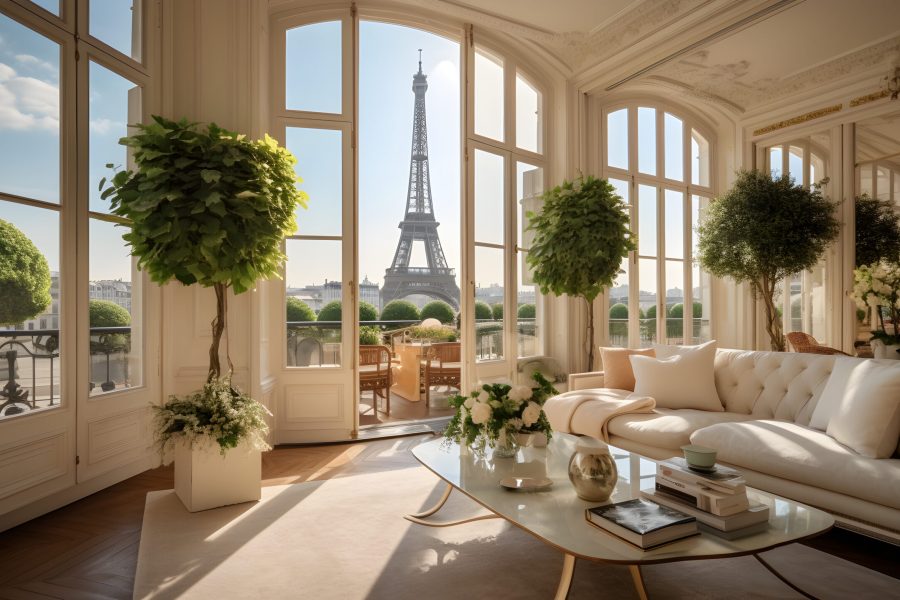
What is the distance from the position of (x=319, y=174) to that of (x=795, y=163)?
534 centimetres

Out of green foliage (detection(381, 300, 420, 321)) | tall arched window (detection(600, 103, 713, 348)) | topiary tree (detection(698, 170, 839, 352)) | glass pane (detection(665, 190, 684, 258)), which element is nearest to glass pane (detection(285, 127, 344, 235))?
tall arched window (detection(600, 103, 713, 348))

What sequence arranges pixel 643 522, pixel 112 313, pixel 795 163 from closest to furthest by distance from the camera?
pixel 643 522
pixel 112 313
pixel 795 163

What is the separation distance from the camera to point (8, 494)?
7.71 feet

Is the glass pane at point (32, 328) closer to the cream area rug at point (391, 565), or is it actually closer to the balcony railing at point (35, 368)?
the balcony railing at point (35, 368)

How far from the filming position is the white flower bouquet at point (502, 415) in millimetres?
2129

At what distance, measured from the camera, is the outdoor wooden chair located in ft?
17.8

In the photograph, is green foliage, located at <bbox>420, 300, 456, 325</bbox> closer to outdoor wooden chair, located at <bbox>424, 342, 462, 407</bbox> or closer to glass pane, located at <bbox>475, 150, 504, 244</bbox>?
outdoor wooden chair, located at <bbox>424, 342, 462, 407</bbox>

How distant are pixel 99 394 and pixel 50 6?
2043 mm

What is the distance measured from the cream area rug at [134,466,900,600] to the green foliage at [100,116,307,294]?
1199 mm

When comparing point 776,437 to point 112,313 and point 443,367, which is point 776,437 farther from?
point 112,313

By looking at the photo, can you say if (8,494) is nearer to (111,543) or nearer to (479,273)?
(111,543)

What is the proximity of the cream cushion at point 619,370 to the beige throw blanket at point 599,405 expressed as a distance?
10cm

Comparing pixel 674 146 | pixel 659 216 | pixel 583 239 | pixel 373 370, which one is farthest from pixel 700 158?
pixel 373 370

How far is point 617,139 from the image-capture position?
5699 mm
